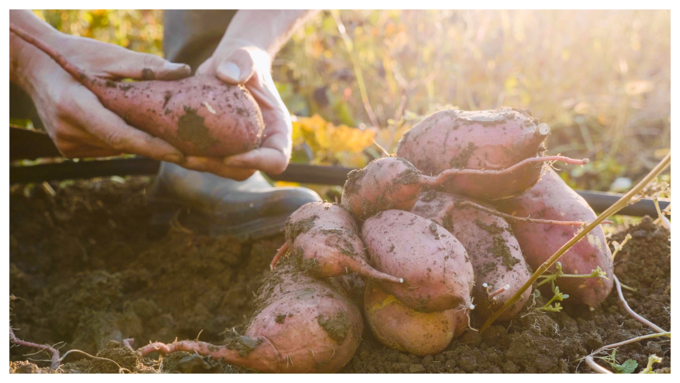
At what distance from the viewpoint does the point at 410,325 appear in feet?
3.80

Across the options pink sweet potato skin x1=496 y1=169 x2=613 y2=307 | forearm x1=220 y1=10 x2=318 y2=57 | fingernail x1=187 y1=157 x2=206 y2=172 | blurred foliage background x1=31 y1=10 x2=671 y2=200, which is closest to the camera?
pink sweet potato skin x1=496 y1=169 x2=613 y2=307

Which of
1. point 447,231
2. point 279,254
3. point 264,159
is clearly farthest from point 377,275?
point 264,159

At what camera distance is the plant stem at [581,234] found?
40.4 inches

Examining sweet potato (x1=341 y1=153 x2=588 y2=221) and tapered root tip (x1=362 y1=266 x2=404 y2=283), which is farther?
sweet potato (x1=341 y1=153 x2=588 y2=221)

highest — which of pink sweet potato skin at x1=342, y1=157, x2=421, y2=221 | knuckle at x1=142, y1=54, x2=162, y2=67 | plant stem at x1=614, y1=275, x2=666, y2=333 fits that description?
knuckle at x1=142, y1=54, x2=162, y2=67

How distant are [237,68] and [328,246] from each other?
775 millimetres

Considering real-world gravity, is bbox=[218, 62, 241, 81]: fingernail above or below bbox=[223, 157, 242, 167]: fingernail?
above

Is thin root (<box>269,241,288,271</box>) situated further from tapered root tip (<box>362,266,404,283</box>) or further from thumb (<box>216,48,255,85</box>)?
thumb (<box>216,48,255,85</box>)

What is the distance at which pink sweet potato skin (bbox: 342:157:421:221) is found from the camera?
120cm

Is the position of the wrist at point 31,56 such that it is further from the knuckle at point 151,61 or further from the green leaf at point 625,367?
the green leaf at point 625,367

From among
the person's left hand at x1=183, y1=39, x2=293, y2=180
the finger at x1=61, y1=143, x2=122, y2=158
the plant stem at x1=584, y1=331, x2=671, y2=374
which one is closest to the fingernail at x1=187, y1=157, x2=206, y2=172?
the person's left hand at x1=183, y1=39, x2=293, y2=180

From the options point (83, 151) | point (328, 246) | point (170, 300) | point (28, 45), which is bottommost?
point (170, 300)

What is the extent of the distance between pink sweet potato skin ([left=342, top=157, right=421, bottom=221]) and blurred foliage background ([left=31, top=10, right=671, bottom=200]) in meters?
2.07

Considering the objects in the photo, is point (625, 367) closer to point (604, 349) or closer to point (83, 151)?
point (604, 349)
